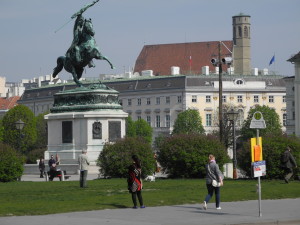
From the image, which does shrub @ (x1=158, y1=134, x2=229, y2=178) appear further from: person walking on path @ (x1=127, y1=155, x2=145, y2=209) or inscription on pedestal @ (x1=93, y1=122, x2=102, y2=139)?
person walking on path @ (x1=127, y1=155, x2=145, y2=209)

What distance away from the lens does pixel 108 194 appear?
115ft

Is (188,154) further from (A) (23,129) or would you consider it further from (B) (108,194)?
(A) (23,129)

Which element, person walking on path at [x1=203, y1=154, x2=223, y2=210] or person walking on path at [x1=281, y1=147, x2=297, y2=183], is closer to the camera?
person walking on path at [x1=203, y1=154, x2=223, y2=210]

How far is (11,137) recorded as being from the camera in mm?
125500

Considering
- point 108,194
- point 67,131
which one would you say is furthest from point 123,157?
point 67,131

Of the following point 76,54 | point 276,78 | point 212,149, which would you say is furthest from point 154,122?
point 212,149

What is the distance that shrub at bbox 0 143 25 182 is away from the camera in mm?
45688

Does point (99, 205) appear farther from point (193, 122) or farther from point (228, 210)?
point (193, 122)

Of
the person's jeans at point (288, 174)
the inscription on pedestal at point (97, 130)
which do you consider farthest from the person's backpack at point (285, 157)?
the inscription on pedestal at point (97, 130)

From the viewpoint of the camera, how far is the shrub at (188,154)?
4550 centimetres

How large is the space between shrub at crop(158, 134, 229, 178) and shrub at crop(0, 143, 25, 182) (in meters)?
6.26

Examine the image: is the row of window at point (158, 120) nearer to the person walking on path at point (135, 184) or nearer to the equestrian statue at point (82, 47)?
the equestrian statue at point (82, 47)

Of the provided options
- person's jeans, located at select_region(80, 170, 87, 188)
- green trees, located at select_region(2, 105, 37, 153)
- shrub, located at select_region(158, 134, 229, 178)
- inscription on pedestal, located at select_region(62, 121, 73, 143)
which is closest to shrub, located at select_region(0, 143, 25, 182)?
shrub, located at select_region(158, 134, 229, 178)

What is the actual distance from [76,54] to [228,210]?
28.7 metres
